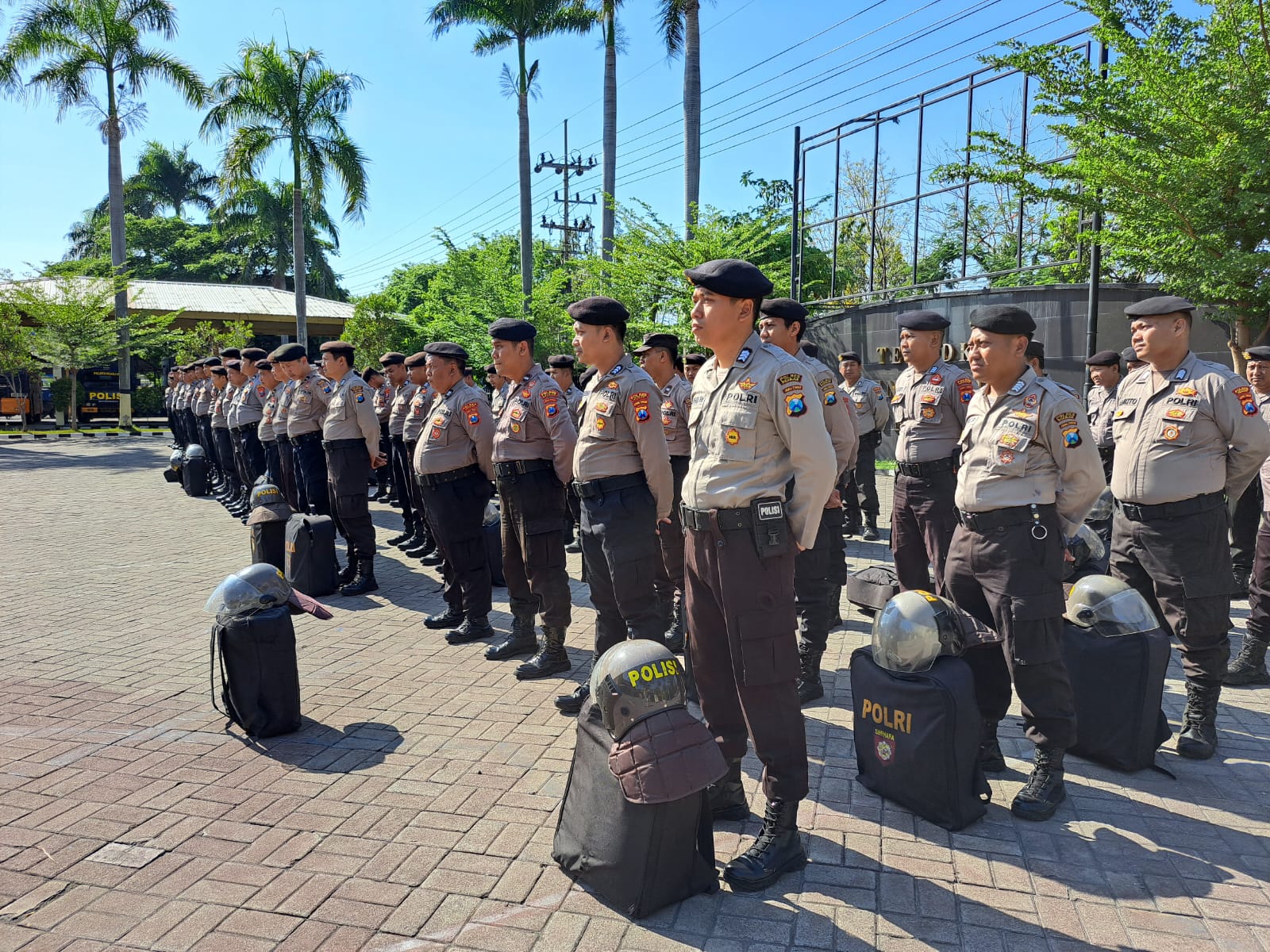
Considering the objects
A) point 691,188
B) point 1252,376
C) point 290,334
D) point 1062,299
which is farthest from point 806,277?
point 290,334

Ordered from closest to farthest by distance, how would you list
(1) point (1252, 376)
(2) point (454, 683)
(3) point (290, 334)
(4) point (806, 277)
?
(2) point (454, 683), (1) point (1252, 376), (4) point (806, 277), (3) point (290, 334)

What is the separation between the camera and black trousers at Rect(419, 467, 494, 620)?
6.10m

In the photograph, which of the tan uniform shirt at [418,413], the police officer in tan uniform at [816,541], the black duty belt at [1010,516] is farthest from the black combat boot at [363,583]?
the black duty belt at [1010,516]

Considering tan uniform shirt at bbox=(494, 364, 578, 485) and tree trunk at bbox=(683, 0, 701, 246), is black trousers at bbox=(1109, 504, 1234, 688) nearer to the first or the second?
tan uniform shirt at bbox=(494, 364, 578, 485)

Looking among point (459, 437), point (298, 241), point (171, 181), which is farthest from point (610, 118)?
point (171, 181)

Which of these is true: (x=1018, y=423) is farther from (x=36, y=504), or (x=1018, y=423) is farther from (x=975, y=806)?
(x=36, y=504)

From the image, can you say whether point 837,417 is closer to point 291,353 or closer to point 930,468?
point 930,468

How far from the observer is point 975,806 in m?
3.39

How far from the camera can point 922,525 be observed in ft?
16.5

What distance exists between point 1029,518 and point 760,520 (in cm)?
133

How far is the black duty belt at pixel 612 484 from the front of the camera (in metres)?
4.46

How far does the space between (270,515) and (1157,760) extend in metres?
7.15

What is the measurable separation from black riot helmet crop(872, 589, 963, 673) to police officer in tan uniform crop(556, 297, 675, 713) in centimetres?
131

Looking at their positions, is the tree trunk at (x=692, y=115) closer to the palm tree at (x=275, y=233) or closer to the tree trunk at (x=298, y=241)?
the tree trunk at (x=298, y=241)
